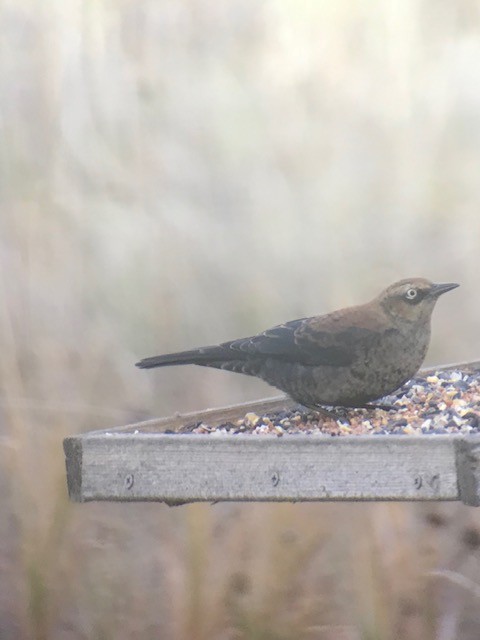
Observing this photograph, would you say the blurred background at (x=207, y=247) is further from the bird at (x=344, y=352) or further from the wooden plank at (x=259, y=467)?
the wooden plank at (x=259, y=467)

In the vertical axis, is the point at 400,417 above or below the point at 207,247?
below

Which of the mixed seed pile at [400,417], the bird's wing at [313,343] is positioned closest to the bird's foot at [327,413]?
the mixed seed pile at [400,417]

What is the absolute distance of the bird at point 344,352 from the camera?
2.10 metres

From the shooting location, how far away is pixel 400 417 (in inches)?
85.4

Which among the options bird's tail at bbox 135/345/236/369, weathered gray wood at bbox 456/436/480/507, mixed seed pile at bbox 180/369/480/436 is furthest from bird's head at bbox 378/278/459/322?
weathered gray wood at bbox 456/436/480/507

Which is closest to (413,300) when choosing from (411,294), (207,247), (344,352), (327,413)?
(411,294)

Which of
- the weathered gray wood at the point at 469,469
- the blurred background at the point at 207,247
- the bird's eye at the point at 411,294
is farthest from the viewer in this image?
the blurred background at the point at 207,247

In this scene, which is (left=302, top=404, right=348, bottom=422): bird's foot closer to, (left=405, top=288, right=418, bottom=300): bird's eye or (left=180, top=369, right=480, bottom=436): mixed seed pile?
(left=180, top=369, right=480, bottom=436): mixed seed pile

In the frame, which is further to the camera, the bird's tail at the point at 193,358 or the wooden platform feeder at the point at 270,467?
the bird's tail at the point at 193,358

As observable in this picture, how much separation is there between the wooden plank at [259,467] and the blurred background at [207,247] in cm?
109

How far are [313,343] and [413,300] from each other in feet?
0.75

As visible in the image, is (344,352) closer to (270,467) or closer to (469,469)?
(270,467)

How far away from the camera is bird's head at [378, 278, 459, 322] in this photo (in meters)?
2.13

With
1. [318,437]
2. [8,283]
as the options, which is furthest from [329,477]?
[8,283]
